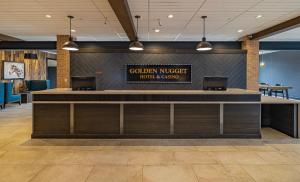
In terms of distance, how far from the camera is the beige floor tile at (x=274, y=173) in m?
3.00

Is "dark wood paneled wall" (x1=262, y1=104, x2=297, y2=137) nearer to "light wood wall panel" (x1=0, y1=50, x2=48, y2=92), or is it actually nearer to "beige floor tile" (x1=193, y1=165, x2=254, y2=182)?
"beige floor tile" (x1=193, y1=165, x2=254, y2=182)

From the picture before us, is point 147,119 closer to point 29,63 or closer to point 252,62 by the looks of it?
point 252,62

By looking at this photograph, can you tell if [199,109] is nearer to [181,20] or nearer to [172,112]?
[172,112]

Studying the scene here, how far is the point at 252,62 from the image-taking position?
8.80 metres

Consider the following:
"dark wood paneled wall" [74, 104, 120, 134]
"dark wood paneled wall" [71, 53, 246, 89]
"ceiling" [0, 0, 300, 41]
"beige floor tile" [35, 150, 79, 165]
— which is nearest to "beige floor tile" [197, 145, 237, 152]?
"dark wood paneled wall" [74, 104, 120, 134]

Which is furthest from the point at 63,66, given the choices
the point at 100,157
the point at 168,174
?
the point at 168,174

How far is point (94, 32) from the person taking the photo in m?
7.85

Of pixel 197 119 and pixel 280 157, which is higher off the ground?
pixel 197 119

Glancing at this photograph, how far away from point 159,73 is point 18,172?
6.56 m

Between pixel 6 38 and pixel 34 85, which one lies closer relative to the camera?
pixel 6 38

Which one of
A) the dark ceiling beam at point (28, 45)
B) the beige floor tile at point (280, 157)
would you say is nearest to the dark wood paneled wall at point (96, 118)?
the beige floor tile at point (280, 157)

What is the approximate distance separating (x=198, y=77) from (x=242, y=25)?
9.14ft

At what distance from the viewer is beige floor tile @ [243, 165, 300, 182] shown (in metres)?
3.00

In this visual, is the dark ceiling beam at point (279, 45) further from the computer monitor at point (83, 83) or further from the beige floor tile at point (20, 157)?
the beige floor tile at point (20, 157)
